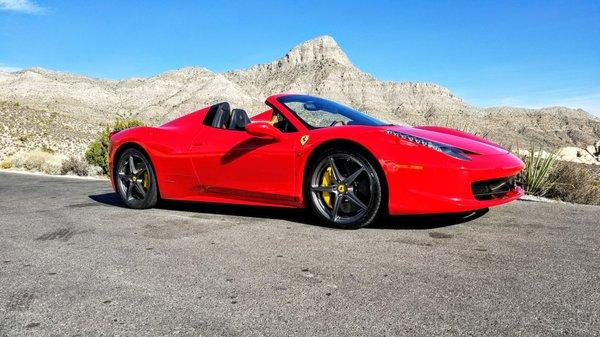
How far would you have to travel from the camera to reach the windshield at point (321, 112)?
4656 mm

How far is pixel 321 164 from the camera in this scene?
13.7 ft

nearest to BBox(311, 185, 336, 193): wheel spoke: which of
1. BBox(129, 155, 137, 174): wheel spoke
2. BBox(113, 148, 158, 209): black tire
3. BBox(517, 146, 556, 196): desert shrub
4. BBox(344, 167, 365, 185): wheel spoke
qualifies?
BBox(344, 167, 365, 185): wheel spoke

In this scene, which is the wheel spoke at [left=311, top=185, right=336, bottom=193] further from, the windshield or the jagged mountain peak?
the jagged mountain peak

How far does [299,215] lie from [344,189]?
935 millimetres

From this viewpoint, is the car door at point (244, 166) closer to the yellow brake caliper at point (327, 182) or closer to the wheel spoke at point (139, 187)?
the yellow brake caliper at point (327, 182)

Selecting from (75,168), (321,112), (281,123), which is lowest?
(75,168)

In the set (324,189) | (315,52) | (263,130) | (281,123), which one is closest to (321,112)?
(281,123)

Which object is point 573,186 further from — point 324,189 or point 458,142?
point 324,189

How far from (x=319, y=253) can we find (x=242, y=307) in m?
1.07

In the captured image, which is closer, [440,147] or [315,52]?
[440,147]

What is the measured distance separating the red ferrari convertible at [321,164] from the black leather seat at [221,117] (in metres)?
0.01

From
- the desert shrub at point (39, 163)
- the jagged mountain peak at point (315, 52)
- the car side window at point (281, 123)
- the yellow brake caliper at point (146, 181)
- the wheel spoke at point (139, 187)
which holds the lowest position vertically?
the desert shrub at point (39, 163)

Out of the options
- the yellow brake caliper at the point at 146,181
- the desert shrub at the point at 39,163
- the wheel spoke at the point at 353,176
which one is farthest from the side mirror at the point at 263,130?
the desert shrub at the point at 39,163

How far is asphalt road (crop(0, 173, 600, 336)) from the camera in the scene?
2.16 meters
